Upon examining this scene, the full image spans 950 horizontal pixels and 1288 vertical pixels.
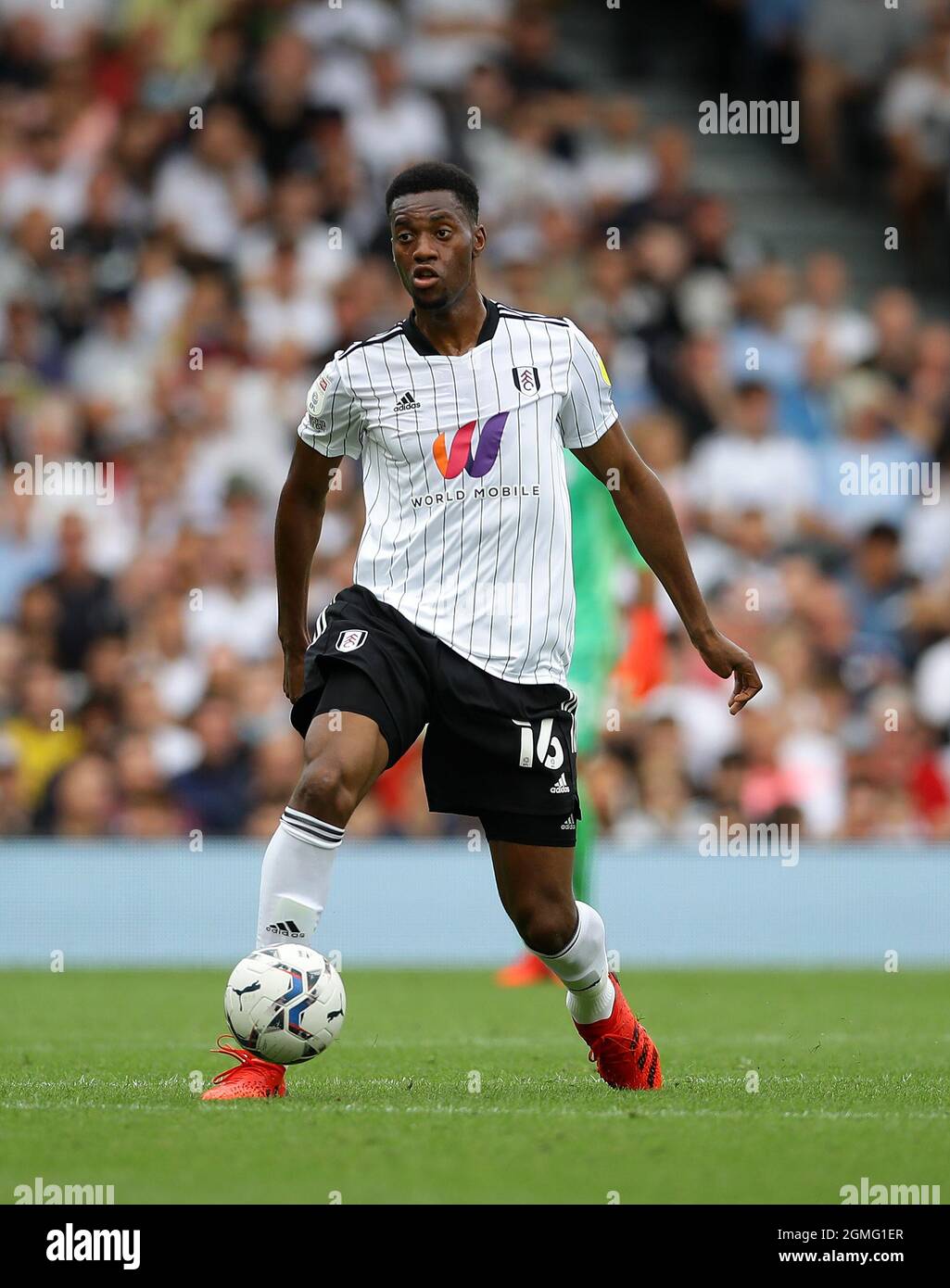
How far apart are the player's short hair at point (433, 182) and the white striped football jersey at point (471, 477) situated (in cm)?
38

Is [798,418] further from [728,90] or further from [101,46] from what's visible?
[101,46]

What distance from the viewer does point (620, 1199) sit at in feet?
14.3

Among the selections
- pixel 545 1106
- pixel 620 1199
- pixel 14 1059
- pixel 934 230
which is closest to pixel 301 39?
pixel 934 230

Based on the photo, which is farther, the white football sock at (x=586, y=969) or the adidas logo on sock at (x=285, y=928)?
the white football sock at (x=586, y=969)

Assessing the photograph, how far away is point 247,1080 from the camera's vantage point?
571 cm

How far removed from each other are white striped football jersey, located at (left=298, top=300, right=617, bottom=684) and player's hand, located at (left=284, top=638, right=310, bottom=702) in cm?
32

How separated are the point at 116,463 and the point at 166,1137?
32.3 ft

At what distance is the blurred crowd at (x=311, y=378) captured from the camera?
41.2 ft
